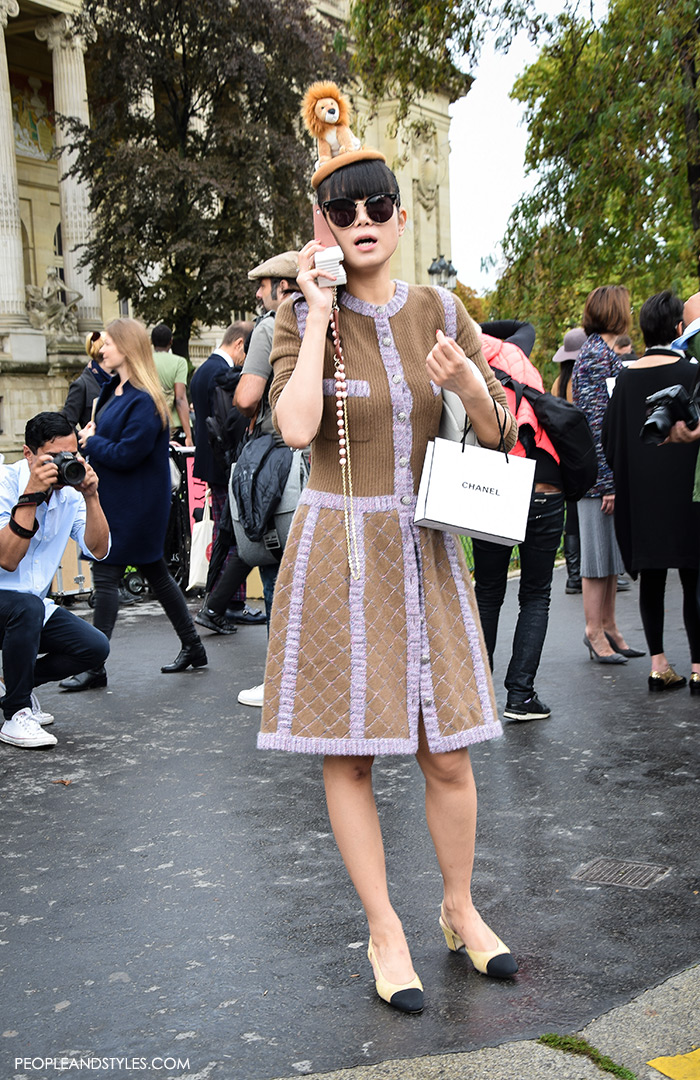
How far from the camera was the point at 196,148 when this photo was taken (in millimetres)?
27828

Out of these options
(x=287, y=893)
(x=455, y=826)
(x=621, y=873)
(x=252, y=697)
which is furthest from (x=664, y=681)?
(x=455, y=826)

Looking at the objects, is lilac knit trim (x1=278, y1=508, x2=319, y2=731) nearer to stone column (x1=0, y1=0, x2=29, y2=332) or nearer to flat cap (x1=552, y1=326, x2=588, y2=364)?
flat cap (x1=552, y1=326, x2=588, y2=364)

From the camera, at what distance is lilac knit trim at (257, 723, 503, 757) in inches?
127

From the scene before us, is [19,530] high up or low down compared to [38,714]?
up

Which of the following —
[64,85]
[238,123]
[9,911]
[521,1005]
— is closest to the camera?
[521,1005]

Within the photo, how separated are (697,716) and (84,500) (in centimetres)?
324

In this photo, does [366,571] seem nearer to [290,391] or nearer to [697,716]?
[290,391]

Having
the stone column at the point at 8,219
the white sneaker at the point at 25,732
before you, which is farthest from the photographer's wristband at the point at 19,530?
the stone column at the point at 8,219

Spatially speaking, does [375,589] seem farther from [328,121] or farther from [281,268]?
[281,268]

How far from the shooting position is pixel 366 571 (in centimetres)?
329

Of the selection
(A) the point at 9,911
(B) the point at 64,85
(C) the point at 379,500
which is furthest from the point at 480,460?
(B) the point at 64,85

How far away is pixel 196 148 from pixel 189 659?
22.0 meters

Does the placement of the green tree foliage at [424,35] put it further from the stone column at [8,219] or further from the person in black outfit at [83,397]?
the stone column at [8,219]

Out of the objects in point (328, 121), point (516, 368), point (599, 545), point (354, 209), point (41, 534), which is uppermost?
point (328, 121)
